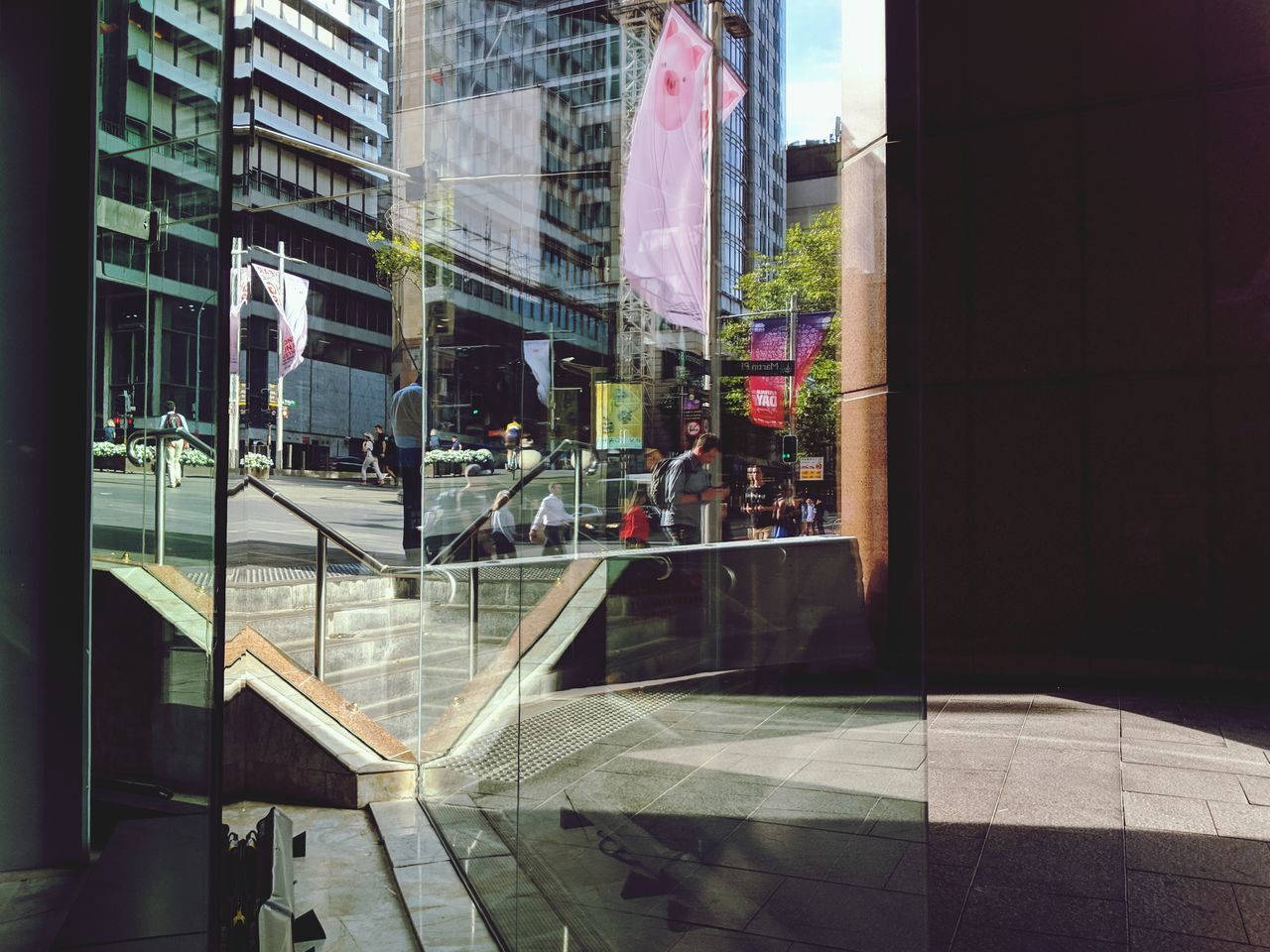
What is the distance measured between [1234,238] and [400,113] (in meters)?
5.16

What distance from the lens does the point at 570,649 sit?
2672 millimetres

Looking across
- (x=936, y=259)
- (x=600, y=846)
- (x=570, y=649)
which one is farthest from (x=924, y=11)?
(x=600, y=846)

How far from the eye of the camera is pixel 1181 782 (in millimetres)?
4211

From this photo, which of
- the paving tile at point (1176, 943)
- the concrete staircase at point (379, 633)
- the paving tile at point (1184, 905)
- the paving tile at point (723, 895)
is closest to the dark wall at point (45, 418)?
the concrete staircase at point (379, 633)

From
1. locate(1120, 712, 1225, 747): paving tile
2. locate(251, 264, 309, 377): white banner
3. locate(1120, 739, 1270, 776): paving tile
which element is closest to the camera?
locate(1120, 739, 1270, 776): paving tile

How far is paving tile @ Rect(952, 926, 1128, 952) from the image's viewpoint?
8.72 feet

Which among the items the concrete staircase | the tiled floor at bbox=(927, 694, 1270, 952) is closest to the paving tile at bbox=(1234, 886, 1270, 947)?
the tiled floor at bbox=(927, 694, 1270, 952)

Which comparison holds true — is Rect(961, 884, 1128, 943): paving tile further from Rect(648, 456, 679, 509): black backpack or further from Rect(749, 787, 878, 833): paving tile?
Rect(648, 456, 679, 509): black backpack

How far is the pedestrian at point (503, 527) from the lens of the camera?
3288 mm

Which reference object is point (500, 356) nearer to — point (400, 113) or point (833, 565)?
point (833, 565)

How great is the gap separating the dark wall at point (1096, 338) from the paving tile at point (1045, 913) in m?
3.65

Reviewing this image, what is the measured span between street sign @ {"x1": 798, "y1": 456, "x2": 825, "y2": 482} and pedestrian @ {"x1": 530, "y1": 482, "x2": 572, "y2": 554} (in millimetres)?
694

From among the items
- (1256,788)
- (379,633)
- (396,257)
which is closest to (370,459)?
(379,633)

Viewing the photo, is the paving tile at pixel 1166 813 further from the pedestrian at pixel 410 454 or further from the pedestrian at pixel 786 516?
the pedestrian at pixel 410 454
